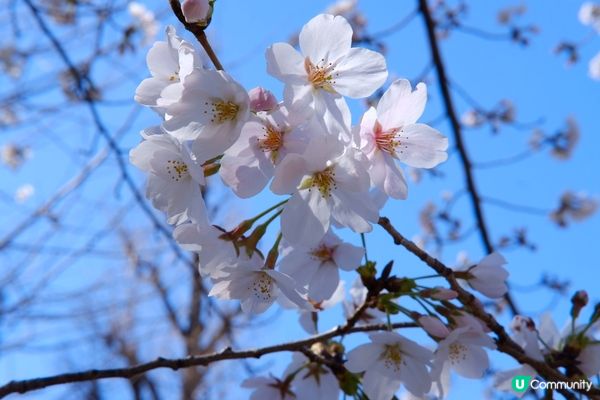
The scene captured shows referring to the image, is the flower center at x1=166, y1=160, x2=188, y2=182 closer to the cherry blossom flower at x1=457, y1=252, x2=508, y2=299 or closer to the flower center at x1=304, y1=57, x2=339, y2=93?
the flower center at x1=304, y1=57, x2=339, y2=93

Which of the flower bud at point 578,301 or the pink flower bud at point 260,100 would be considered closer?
the pink flower bud at point 260,100

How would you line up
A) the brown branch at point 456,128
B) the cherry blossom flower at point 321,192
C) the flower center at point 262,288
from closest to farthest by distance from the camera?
the cherry blossom flower at point 321,192 < the flower center at point 262,288 < the brown branch at point 456,128

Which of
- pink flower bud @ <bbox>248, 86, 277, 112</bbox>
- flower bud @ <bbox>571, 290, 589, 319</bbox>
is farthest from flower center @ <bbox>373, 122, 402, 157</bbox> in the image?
flower bud @ <bbox>571, 290, 589, 319</bbox>

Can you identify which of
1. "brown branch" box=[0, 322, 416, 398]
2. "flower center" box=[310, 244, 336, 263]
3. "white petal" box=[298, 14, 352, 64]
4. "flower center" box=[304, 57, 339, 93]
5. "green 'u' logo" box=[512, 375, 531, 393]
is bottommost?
"brown branch" box=[0, 322, 416, 398]

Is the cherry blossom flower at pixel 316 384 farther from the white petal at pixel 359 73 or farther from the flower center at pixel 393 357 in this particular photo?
the white petal at pixel 359 73

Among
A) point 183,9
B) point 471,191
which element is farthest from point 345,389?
point 471,191

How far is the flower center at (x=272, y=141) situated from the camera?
2.95 ft

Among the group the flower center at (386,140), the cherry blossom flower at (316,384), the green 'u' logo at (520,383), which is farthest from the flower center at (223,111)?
the green 'u' logo at (520,383)

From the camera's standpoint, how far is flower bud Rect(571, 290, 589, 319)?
1.38 m

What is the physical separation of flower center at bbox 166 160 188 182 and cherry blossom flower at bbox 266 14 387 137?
24 centimetres

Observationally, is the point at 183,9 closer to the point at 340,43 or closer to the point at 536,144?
the point at 340,43

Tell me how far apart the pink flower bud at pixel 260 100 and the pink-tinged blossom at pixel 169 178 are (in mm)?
157

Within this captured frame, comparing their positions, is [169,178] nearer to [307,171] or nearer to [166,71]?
[166,71]

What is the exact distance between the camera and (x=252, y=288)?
109cm
